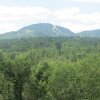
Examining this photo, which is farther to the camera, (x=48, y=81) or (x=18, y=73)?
(x=48, y=81)

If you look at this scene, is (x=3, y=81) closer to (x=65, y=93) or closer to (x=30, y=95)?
(x=30, y=95)

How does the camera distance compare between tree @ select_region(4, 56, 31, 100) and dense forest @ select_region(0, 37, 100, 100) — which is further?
tree @ select_region(4, 56, 31, 100)

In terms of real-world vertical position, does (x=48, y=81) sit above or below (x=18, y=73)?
below

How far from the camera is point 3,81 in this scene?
68.6 m

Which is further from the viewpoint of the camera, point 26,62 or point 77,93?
point 26,62

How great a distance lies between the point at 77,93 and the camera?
6738 cm

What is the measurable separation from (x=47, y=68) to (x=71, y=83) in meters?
11.5

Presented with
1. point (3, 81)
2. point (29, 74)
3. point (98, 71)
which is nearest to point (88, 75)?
point (98, 71)

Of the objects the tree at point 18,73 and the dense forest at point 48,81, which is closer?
the dense forest at point 48,81

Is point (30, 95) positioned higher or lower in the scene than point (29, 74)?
lower

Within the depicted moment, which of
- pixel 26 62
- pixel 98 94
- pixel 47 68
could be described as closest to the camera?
pixel 98 94

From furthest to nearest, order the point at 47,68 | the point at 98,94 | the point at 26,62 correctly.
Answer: the point at 47,68, the point at 26,62, the point at 98,94

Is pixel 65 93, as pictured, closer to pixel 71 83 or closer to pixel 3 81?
pixel 71 83

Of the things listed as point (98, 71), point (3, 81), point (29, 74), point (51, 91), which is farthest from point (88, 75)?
point (3, 81)
